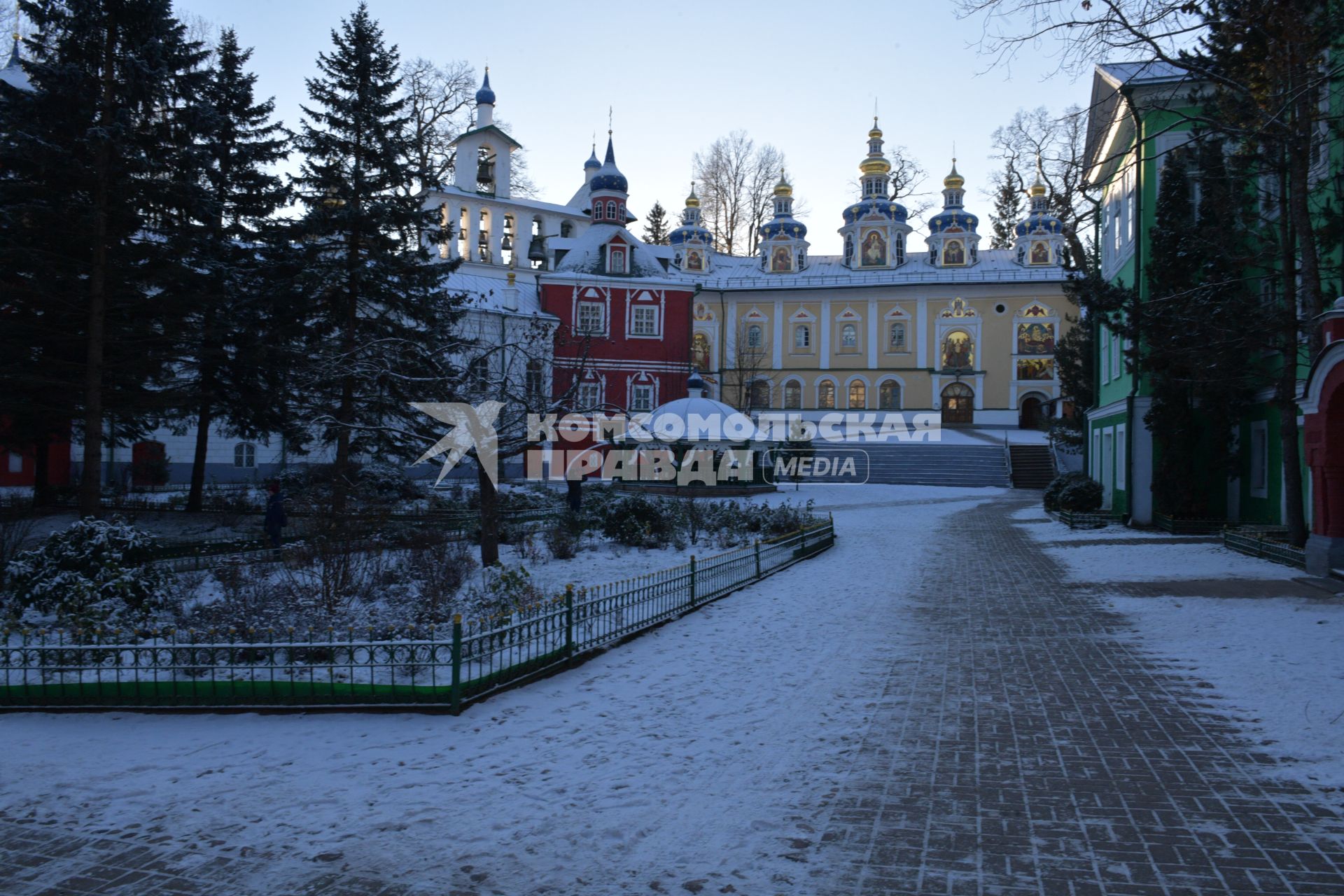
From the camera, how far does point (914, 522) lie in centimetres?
2309

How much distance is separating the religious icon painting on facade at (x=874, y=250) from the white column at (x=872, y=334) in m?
2.55

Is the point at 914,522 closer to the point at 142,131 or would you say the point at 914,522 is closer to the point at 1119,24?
the point at 1119,24

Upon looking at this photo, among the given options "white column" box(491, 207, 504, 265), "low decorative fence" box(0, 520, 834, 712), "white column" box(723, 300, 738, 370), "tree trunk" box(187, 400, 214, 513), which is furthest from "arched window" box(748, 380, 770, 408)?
"low decorative fence" box(0, 520, 834, 712)

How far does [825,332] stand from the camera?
5338 cm

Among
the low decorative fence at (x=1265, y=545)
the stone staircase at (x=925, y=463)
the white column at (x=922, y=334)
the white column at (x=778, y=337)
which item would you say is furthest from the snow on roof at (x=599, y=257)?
the low decorative fence at (x=1265, y=545)

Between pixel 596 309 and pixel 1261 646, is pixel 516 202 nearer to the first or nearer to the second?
pixel 596 309

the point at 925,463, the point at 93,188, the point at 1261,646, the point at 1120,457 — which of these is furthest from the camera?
the point at 925,463

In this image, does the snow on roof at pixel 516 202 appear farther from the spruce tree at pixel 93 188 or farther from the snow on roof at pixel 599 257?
the spruce tree at pixel 93 188

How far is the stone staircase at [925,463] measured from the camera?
121 ft

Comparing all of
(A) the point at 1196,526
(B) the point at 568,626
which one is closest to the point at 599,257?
(A) the point at 1196,526

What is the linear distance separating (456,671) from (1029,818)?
4.21 metres

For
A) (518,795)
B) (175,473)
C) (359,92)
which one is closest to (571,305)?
(175,473)

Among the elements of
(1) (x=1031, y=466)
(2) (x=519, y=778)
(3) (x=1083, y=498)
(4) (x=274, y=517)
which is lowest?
(2) (x=519, y=778)

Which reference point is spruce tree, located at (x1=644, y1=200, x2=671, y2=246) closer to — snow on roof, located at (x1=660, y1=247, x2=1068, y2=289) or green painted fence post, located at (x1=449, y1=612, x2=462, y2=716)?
snow on roof, located at (x1=660, y1=247, x2=1068, y2=289)
